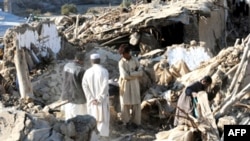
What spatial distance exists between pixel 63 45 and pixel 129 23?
189 centimetres

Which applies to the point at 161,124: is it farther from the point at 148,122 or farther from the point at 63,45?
the point at 63,45

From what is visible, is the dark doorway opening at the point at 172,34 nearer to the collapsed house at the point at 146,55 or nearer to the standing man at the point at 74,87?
the collapsed house at the point at 146,55

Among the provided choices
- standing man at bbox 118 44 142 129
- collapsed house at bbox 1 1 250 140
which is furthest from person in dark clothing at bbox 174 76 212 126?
standing man at bbox 118 44 142 129

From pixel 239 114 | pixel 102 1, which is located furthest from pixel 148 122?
pixel 102 1

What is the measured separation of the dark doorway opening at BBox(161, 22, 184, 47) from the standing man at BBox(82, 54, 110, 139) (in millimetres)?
6398

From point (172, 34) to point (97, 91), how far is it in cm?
672

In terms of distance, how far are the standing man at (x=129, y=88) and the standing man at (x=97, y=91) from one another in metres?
0.56

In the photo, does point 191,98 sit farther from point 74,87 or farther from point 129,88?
point 74,87

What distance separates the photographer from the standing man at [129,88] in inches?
361

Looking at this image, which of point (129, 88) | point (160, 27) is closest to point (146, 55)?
point (160, 27)

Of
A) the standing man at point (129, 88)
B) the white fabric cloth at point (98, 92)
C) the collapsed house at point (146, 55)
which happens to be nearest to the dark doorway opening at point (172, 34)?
the collapsed house at point (146, 55)

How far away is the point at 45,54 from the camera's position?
12664 millimetres

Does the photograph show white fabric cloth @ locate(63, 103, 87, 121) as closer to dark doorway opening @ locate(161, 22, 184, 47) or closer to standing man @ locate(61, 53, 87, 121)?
standing man @ locate(61, 53, 87, 121)

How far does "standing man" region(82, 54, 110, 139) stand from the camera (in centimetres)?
866
